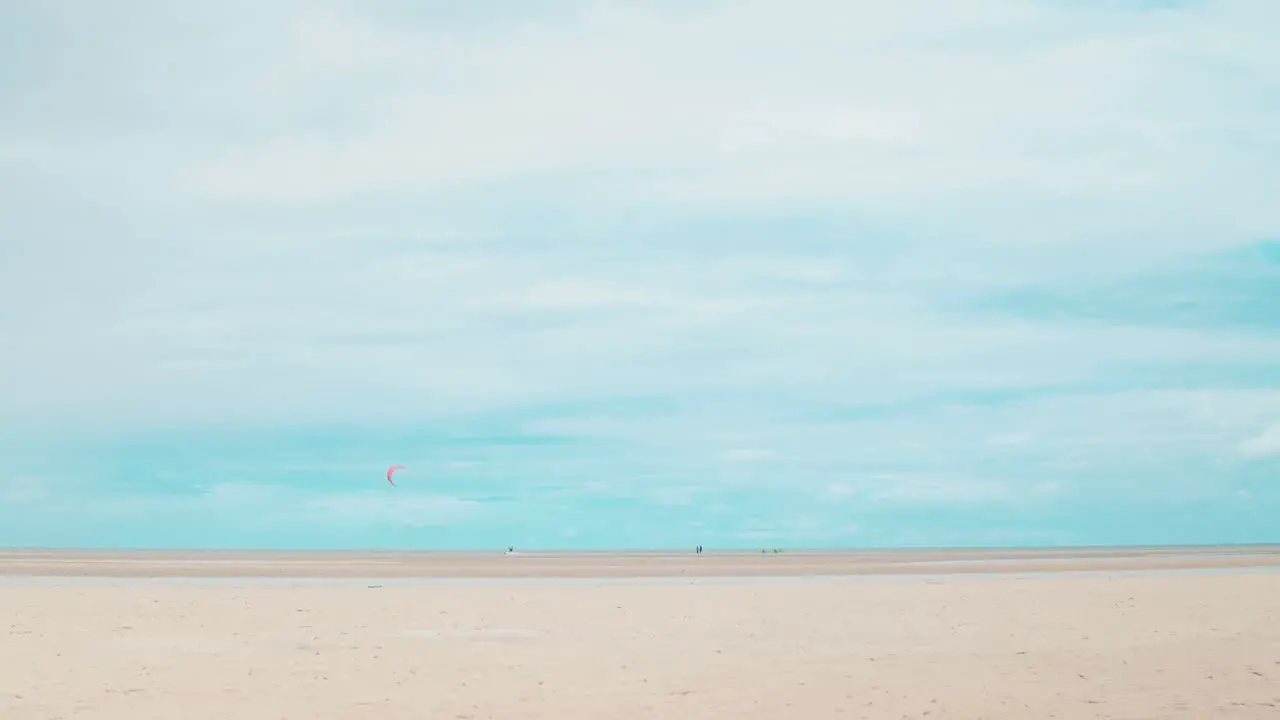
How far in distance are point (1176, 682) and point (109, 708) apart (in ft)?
52.8

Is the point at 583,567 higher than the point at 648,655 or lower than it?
higher

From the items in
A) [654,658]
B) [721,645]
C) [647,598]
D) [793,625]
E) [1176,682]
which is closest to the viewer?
[1176,682]

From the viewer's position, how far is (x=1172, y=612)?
30062 mm

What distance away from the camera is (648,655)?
893 inches

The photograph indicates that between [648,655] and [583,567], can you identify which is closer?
[648,655]

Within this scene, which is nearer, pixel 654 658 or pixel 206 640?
pixel 654 658

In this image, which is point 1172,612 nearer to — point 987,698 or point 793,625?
point 793,625

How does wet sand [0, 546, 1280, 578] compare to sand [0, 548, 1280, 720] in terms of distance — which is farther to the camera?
wet sand [0, 546, 1280, 578]

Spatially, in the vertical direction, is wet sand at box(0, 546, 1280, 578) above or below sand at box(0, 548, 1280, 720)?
above

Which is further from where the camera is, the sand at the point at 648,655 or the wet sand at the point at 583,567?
the wet sand at the point at 583,567

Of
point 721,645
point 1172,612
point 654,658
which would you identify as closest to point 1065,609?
point 1172,612

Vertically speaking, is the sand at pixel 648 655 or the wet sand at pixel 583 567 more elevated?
the wet sand at pixel 583 567

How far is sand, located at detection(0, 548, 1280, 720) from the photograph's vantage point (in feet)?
56.7

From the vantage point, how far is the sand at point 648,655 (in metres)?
17.3
